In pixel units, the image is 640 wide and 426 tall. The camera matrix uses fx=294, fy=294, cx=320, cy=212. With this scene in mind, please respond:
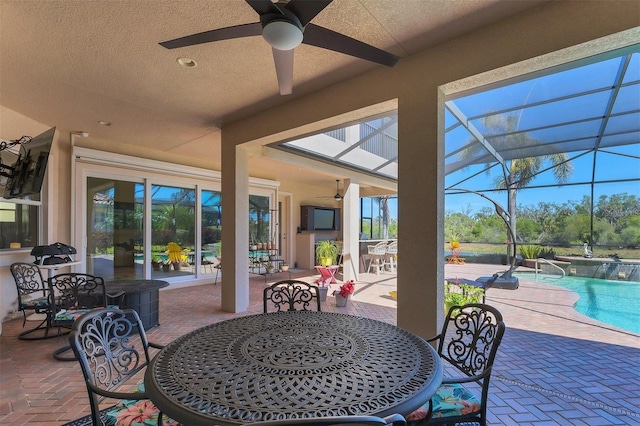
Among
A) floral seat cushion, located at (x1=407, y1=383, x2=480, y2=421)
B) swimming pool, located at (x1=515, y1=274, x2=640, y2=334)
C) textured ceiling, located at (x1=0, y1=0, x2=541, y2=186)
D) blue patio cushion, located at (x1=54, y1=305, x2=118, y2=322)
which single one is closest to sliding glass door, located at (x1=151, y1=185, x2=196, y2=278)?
textured ceiling, located at (x1=0, y1=0, x2=541, y2=186)

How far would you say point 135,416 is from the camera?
1.35m

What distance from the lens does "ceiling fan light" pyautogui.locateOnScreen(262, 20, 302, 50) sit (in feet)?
4.89

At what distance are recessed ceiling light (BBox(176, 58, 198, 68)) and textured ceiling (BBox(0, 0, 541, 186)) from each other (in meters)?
0.05

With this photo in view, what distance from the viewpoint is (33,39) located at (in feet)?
7.73

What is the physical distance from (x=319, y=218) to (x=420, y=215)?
294 inches

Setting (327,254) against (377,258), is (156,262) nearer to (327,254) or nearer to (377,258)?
(327,254)

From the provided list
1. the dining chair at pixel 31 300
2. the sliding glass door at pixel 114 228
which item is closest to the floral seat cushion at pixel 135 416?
the dining chair at pixel 31 300

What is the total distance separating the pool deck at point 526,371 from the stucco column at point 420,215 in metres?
0.83

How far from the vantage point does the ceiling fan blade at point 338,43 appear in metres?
1.62

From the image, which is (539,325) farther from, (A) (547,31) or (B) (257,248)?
(B) (257,248)

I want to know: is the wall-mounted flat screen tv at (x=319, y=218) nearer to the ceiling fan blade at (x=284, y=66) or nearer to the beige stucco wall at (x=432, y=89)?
the beige stucco wall at (x=432, y=89)

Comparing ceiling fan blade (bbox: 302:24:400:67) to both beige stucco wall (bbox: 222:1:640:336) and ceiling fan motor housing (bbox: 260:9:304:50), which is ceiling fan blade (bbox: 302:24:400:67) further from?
beige stucco wall (bbox: 222:1:640:336)

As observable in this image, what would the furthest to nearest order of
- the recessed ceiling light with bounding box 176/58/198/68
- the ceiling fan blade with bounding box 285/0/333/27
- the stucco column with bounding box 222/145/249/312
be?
1. the stucco column with bounding box 222/145/249/312
2. the recessed ceiling light with bounding box 176/58/198/68
3. the ceiling fan blade with bounding box 285/0/333/27

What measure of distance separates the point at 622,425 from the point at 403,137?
8.33 feet
